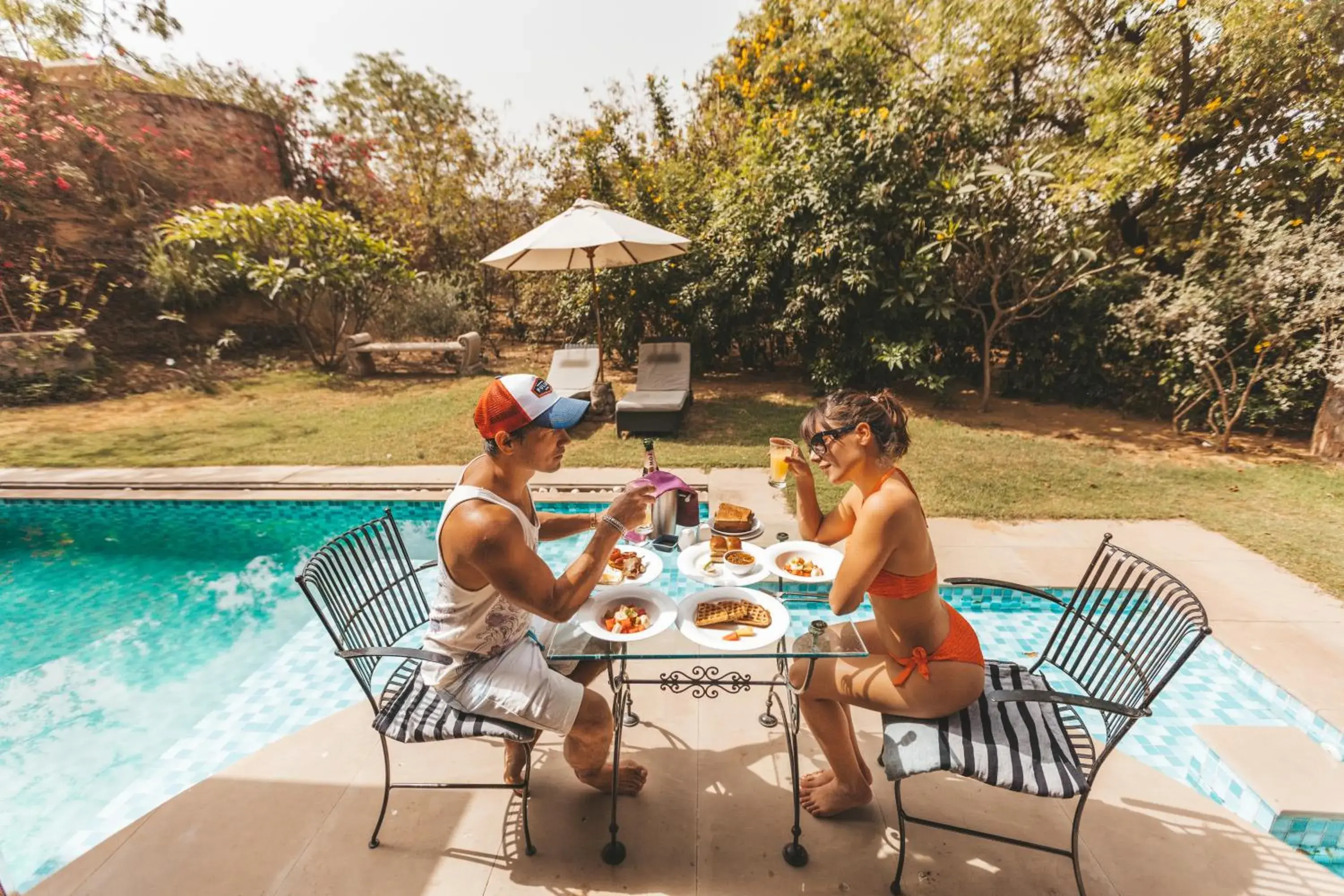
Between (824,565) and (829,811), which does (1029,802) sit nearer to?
(829,811)

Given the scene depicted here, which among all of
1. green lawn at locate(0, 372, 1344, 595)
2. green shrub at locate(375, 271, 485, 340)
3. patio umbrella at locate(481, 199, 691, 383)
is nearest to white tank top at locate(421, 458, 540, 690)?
green lawn at locate(0, 372, 1344, 595)

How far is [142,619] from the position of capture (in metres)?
4.27

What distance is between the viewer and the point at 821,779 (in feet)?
7.77

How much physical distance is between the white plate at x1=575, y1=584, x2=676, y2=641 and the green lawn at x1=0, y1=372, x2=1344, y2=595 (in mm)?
3562

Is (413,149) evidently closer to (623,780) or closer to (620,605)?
(620,605)

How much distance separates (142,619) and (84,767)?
1510 millimetres

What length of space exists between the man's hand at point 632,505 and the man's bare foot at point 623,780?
104 cm

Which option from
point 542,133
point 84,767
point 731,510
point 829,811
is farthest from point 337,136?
point 829,811

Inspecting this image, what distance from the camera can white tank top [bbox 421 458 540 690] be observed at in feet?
6.42

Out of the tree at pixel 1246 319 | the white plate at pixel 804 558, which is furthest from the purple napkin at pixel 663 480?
the tree at pixel 1246 319

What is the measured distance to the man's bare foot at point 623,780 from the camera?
2.29m

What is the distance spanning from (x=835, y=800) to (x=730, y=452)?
15.1 feet

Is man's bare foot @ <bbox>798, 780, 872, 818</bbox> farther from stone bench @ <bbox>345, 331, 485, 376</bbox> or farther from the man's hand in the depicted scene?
stone bench @ <bbox>345, 331, 485, 376</bbox>

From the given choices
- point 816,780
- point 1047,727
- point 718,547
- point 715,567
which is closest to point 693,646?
point 715,567
